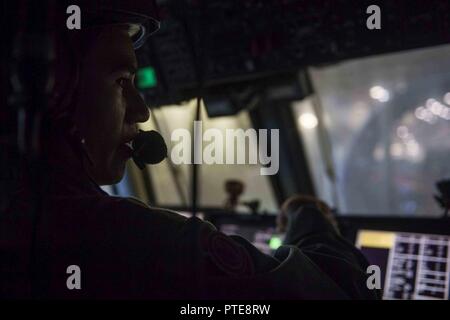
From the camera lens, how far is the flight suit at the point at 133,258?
70cm

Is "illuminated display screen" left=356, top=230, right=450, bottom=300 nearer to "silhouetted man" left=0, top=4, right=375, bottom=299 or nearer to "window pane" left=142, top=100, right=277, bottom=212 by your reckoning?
"silhouetted man" left=0, top=4, right=375, bottom=299

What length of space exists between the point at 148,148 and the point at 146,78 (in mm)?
710

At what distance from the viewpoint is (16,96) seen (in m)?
0.60

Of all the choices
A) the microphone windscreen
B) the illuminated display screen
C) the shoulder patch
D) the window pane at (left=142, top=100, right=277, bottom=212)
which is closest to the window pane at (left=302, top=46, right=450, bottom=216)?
the window pane at (left=142, top=100, right=277, bottom=212)

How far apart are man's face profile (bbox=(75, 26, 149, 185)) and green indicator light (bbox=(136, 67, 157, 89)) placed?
2.45 ft

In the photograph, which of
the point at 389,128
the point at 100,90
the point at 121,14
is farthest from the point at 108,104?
the point at 389,128

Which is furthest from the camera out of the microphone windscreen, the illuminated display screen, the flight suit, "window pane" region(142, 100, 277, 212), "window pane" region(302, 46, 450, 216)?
"window pane" region(142, 100, 277, 212)

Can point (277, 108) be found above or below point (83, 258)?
above

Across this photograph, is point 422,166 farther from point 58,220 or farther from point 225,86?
point 58,220

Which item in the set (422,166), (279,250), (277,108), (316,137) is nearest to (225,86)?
(277,108)

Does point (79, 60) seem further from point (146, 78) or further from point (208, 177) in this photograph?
point (208, 177)

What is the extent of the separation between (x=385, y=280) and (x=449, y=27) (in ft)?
2.02

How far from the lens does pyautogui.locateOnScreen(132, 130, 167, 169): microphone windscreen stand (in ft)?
3.12

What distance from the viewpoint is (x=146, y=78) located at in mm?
1637
